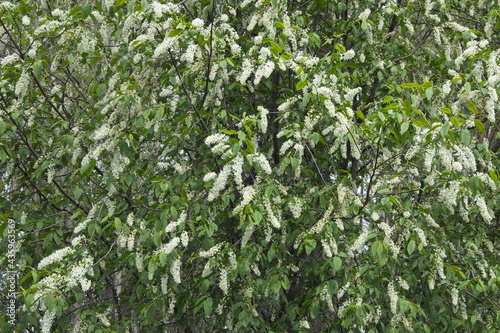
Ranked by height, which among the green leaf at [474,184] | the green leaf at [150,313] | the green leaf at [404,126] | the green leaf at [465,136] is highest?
the green leaf at [404,126]

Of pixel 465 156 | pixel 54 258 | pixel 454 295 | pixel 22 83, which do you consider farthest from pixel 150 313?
pixel 465 156

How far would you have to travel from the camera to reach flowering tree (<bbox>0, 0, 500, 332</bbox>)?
12.3 feet

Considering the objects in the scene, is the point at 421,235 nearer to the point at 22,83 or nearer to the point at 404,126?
the point at 404,126

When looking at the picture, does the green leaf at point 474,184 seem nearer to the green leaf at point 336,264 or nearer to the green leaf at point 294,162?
the green leaf at point 336,264

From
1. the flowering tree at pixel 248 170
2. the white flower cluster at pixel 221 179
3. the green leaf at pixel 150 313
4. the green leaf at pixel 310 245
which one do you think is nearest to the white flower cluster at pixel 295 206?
the flowering tree at pixel 248 170

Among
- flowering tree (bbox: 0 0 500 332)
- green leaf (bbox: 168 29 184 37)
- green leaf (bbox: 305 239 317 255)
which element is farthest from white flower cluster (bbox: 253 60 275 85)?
green leaf (bbox: 305 239 317 255)

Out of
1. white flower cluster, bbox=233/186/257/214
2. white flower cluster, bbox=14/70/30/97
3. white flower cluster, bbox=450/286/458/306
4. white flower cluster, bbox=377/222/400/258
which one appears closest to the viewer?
white flower cluster, bbox=233/186/257/214

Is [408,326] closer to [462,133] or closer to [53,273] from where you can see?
[462,133]

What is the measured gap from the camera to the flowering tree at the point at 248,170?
376 cm

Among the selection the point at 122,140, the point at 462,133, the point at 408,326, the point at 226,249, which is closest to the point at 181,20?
the point at 122,140

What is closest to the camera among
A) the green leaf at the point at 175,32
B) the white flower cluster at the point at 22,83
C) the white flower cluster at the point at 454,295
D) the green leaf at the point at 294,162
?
the green leaf at the point at 175,32

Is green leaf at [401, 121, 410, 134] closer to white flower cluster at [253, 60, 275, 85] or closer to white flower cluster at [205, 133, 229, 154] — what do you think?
white flower cluster at [253, 60, 275, 85]

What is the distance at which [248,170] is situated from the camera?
453 centimetres

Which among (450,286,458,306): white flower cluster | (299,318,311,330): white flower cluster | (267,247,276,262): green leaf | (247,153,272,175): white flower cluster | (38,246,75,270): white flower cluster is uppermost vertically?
(247,153,272,175): white flower cluster
